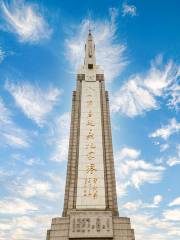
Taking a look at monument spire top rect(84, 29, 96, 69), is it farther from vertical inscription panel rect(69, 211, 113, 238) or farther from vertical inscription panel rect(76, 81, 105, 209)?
vertical inscription panel rect(69, 211, 113, 238)

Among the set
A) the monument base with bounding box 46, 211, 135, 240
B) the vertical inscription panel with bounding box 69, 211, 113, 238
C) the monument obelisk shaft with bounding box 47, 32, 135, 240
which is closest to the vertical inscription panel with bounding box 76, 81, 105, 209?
the monument obelisk shaft with bounding box 47, 32, 135, 240

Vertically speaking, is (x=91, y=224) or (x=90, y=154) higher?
(x=90, y=154)

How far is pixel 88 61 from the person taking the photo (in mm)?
28000

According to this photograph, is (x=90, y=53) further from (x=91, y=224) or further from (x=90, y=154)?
(x=91, y=224)

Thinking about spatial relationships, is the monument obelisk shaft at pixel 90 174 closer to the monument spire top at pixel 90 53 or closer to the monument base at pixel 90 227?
the monument base at pixel 90 227

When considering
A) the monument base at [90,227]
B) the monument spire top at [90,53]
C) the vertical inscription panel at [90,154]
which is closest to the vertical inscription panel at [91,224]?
the monument base at [90,227]

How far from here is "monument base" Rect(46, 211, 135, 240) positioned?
52.3 feet

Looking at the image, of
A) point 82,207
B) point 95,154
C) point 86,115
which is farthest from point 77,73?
point 82,207

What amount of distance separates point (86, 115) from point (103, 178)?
20.3 ft

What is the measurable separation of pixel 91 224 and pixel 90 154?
558 centimetres

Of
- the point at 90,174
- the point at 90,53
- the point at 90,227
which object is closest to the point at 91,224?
the point at 90,227

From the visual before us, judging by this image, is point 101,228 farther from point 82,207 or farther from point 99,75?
point 99,75

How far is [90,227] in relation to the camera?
1616cm

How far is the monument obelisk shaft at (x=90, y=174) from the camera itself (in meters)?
16.2
